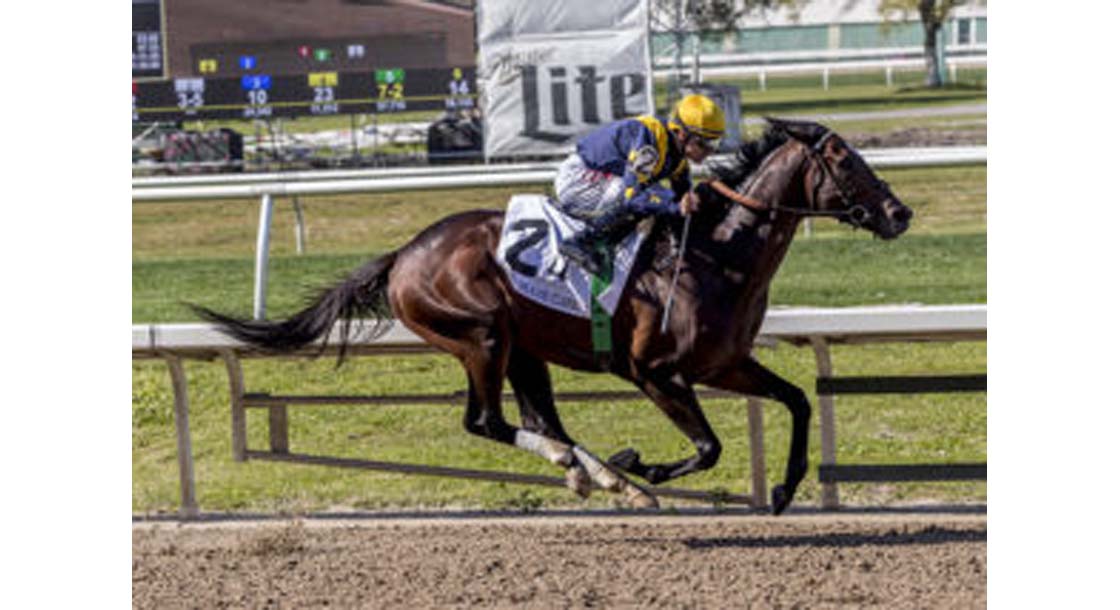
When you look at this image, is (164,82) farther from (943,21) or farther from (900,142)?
(943,21)

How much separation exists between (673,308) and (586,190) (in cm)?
46

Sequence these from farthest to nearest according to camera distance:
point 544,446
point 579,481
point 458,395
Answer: point 458,395 → point 544,446 → point 579,481

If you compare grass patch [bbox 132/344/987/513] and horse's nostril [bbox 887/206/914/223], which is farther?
grass patch [bbox 132/344/987/513]

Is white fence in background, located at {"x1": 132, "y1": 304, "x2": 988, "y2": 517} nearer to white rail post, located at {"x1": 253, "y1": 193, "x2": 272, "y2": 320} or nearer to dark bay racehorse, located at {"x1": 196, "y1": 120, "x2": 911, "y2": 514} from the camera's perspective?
dark bay racehorse, located at {"x1": 196, "y1": 120, "x2": 911, "y2": 514}

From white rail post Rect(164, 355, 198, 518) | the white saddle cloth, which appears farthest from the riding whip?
white rail post Rect(164, 355, 198, 518)

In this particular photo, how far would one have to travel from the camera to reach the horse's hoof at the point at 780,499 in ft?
19.2

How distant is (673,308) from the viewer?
5695 mm

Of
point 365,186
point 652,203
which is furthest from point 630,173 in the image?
point 365,186

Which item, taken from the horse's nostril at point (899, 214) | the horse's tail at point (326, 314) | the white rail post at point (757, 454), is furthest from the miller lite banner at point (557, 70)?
the horse's nostril at point (899, 214)

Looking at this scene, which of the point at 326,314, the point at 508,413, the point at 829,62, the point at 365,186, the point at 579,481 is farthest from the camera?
the point at 829,62

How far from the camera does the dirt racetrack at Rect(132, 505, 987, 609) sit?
5234 mm

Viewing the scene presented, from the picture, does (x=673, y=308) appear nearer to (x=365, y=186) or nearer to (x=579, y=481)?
(x=579, y=481)

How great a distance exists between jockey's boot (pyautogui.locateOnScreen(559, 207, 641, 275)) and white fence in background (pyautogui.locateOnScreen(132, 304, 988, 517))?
2.24ft

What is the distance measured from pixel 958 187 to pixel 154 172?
7717 mm
